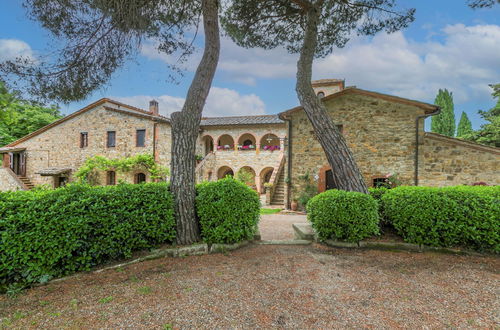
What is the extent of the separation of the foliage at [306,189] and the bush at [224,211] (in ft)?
19.3

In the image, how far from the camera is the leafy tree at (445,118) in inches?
840

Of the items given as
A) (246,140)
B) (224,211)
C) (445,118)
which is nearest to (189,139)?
(224,211)

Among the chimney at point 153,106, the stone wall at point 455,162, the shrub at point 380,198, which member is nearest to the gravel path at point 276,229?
the shrub at point 380,198

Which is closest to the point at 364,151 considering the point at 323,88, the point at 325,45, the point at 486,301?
the point at 325,45

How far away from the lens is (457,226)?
3.66 metres

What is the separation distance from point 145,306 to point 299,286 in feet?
5.62

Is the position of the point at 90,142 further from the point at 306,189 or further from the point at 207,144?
the point at 306,189

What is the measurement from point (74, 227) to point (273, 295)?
271 cm

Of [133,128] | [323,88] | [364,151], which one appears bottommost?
[364,151]

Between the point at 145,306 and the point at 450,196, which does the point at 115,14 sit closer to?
the point at 145,306

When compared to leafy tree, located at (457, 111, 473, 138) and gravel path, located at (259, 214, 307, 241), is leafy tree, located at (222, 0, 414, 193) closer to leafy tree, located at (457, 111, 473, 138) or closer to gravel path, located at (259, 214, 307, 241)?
gravel path, located at (259, 214, 307, 241)

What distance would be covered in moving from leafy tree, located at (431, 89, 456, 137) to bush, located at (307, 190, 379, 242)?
23.0 meters

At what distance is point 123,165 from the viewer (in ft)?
50.8

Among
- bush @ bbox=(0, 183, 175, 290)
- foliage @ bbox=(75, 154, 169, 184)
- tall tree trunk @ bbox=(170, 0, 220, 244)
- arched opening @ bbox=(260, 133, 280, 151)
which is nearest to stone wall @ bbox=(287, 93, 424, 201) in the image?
tall tree trunk @ bbox=(170, 0, 220, 244)
